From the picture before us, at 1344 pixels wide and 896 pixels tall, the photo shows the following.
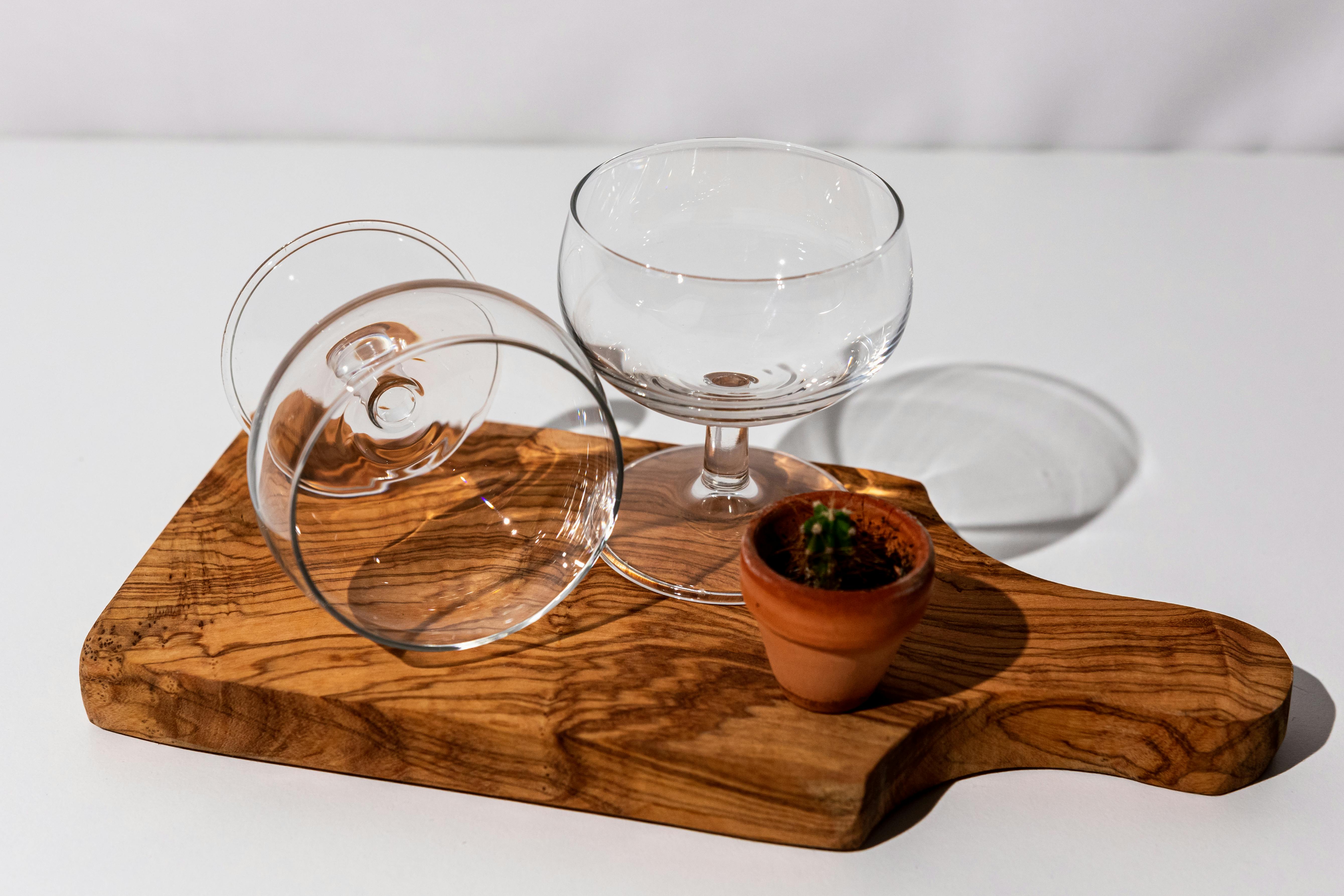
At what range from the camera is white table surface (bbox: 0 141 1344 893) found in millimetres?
651

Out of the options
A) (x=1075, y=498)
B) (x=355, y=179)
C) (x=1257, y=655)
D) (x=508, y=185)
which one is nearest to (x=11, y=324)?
(x=355, y=179)

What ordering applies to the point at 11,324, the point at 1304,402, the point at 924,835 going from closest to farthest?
the point at 924,835, the point at 1304,402, the point at 11,324

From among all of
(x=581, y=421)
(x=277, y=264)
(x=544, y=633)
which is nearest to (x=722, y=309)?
(x=581, y=421)

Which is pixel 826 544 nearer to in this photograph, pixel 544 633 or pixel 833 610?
pixel 833 610

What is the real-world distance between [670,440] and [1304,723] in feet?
1.71

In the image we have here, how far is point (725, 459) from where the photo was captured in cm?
84

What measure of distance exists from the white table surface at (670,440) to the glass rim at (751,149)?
0.25 meters

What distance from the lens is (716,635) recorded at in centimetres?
72

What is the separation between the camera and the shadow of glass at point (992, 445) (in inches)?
36.5

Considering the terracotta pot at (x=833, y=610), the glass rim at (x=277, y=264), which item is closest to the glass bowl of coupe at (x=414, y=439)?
the glass rim at (x=277, y=264)

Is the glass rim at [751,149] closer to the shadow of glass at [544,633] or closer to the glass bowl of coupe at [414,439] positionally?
the glass bowl of coupe at [414,439]

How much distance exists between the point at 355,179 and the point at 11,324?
0.46 m

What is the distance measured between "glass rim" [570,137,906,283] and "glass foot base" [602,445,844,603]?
142mm

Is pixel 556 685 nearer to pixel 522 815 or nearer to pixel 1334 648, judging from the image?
pixel 522 815
